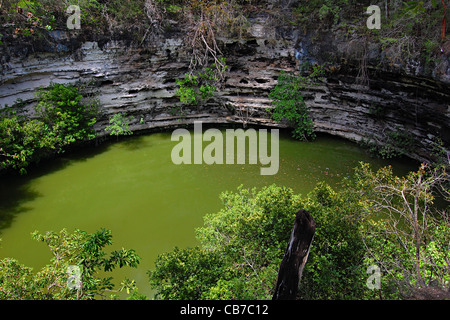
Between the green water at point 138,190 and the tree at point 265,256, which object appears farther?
the green water at point 138,190

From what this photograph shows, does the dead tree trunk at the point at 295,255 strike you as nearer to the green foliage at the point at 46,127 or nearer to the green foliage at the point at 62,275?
the green foliage at the point at 62,275

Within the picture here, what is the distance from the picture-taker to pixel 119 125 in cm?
1045

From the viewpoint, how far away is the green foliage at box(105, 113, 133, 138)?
33.0 ft

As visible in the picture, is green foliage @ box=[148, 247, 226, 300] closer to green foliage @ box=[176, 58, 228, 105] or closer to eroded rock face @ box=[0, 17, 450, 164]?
eroded rock face @ box=[0, 17, 450, 164]

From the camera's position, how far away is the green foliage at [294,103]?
10055 millimetres

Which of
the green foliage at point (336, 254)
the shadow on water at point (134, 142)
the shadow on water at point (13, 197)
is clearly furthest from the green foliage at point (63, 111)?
the green foliage at point (336, 254)

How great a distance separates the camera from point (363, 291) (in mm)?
3941

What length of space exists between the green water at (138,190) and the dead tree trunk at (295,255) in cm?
298

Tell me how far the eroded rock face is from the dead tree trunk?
6378mm

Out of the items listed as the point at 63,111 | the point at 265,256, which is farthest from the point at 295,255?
the point at 63,111

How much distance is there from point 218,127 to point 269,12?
4.00m

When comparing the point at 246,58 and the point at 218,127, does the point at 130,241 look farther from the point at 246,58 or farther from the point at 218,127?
the point at 246,58

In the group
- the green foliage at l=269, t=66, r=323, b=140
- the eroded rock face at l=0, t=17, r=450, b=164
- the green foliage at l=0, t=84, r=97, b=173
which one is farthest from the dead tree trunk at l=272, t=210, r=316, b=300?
the green foliage at l=269, t=66, r=323, b=140

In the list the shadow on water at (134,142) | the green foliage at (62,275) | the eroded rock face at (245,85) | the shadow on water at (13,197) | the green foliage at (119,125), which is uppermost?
the eroded rock face at (245,85)
